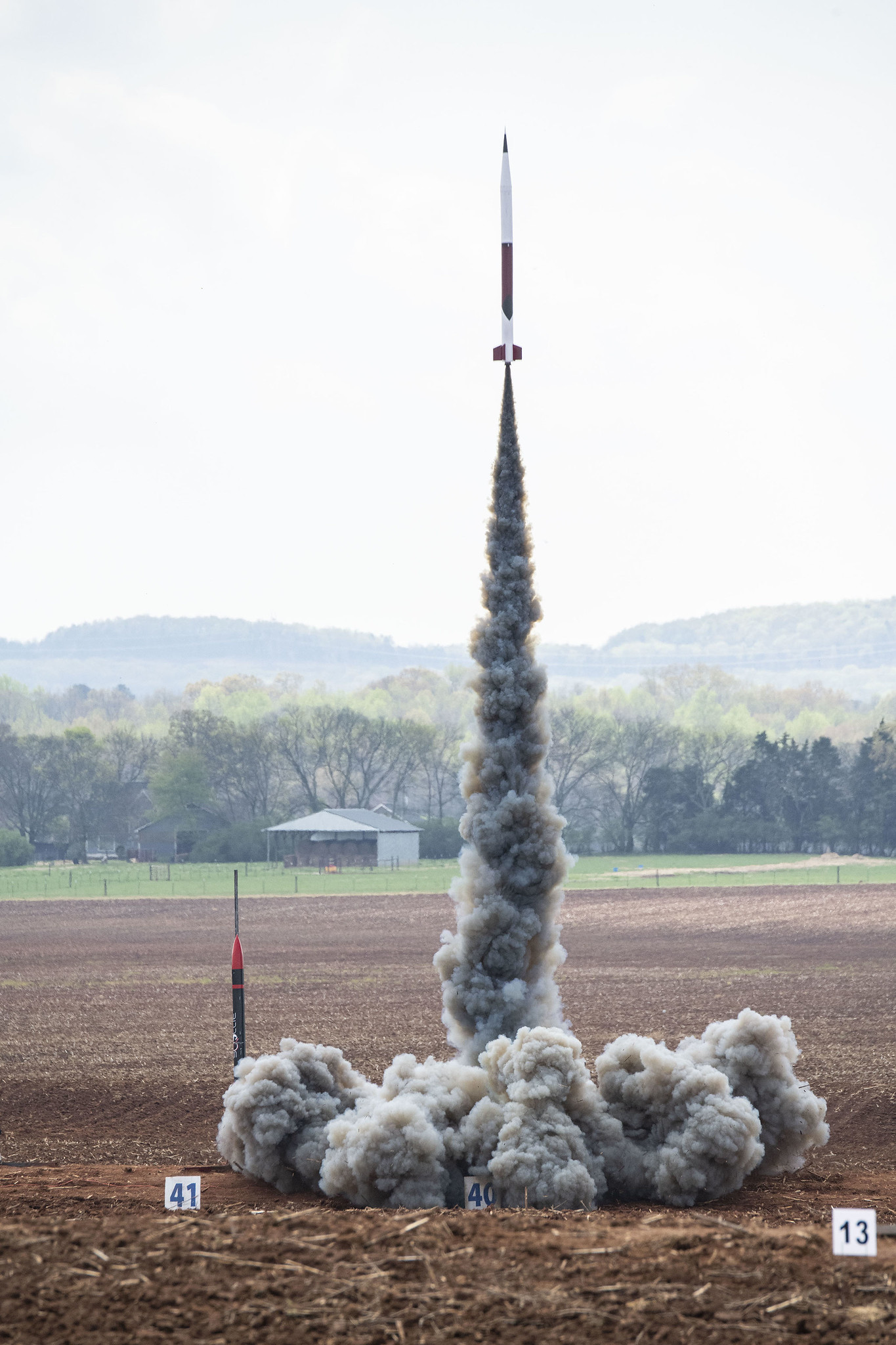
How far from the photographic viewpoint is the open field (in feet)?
37.7

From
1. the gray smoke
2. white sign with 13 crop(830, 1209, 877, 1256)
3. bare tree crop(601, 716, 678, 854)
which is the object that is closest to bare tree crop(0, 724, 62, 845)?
bare tree crop(601, 716, 678, 854)

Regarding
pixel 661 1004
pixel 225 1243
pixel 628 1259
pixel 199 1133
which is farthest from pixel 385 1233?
pixel 661 1004

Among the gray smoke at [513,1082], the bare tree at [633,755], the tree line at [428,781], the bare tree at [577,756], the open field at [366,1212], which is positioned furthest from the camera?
the bare tree at [633,755]

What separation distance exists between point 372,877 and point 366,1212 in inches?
3276

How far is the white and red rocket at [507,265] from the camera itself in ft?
76.8

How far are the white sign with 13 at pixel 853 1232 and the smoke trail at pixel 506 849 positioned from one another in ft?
26.5

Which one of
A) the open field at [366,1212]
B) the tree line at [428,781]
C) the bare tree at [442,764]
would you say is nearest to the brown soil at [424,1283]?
the open field at [366,1212]

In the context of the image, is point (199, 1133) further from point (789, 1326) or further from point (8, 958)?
point (8, 958)

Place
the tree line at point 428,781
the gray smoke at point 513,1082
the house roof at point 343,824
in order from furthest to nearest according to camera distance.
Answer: the tree line at point 428,781
the house roof at point 343,824
the gray smoke at point 513,1082

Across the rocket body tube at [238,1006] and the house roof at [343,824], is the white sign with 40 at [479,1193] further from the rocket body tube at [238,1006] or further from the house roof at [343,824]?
the house roof at [343,824]

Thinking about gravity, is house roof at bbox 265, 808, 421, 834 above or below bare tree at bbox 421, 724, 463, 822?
below

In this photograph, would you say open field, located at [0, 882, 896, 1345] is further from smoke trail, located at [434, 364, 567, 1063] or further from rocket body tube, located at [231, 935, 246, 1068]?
smoke trail, located at [434, 364, 567, 1063]

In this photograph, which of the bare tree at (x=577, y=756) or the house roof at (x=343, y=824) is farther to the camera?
the bare tree at (x=577, y=756)

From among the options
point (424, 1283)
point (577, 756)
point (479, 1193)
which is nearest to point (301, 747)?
point (577, 756)
